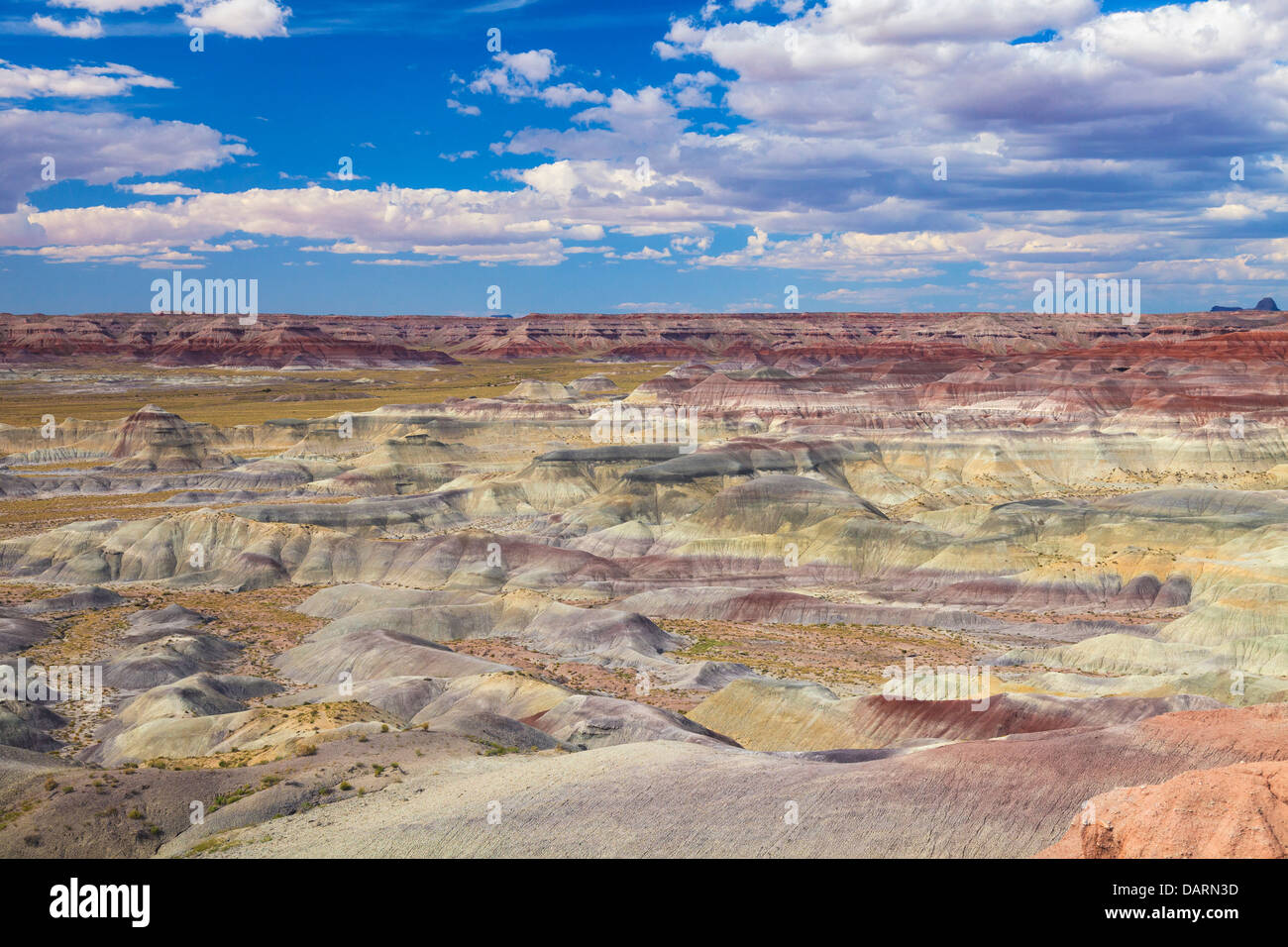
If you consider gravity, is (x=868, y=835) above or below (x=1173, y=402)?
below

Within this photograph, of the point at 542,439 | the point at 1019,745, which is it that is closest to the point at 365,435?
the point at 542,439

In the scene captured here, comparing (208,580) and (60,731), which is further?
(208,580)

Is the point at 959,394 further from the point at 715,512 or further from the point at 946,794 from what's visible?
the point at 946,794

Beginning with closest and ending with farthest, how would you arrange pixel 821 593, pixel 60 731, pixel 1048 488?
pixel 60 731 < pixel 821 593 < pixel 1048 488

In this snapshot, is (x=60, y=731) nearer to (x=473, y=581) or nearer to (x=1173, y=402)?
(x=473, y=581)

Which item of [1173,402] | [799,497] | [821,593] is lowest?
A: [821,593]

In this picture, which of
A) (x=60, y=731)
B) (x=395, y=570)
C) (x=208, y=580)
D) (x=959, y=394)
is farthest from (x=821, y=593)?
(x=959, y=394)

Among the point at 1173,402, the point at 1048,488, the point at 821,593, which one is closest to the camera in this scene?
the point at 821,593
